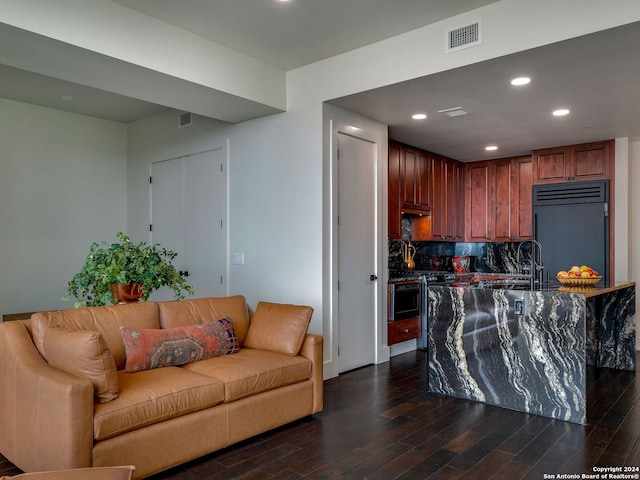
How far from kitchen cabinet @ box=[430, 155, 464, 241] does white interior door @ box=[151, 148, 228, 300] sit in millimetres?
2837

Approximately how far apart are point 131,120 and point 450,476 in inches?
223

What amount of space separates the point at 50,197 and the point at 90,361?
13.5 feet

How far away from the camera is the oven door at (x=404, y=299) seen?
522cm

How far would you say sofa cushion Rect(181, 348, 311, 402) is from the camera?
287cm

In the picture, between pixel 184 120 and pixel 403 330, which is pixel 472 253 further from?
pixel 184 120

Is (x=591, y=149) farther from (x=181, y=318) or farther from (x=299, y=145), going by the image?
(x=181, y=318)

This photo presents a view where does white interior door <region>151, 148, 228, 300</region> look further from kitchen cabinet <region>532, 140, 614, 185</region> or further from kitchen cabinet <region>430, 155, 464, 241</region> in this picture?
kitchen cabinet <region>532, 140, 614, 185</region>

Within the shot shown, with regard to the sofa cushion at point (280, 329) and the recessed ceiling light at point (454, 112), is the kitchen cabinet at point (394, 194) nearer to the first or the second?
the recessed ceiling light at point (454, 112)

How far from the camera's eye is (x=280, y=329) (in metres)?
3.46

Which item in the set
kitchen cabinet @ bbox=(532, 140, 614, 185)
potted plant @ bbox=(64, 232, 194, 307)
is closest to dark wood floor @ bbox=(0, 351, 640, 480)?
potted plant @ bbox=(64, 232, 194, 307)

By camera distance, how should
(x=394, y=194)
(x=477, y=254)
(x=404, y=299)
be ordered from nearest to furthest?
(x=404, y=299), (x=394, y=194), (x=477, y=254)

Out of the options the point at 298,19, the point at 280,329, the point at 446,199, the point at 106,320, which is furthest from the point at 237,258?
the point at 446,199

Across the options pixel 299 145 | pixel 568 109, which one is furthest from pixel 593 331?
pixel 299 145

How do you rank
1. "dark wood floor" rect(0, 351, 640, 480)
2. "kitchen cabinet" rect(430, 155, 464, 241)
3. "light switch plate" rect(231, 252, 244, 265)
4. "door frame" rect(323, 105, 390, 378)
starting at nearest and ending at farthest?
"dark wood floor" rect(0, 351, 640, 480)
"door frame" rect(323, 105, 390, 378)
"light switch plate" rect(231, 252, 244, 265)
"kitchen cabinet" rect(430, 155, 464, 241)
